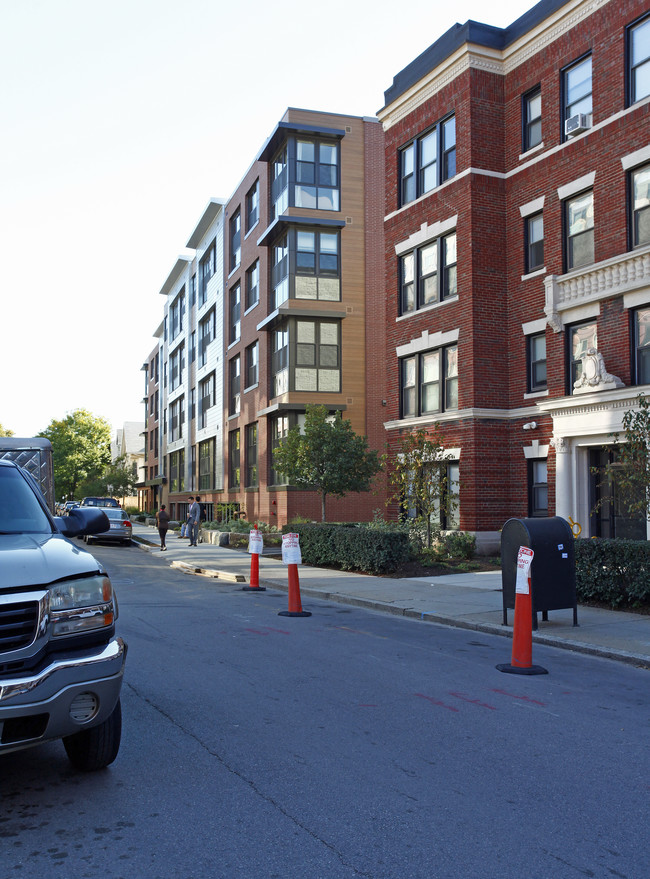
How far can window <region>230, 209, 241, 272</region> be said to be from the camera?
38719mm

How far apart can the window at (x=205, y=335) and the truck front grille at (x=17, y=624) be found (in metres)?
41.1

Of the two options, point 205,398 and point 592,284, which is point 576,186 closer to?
point 592,284

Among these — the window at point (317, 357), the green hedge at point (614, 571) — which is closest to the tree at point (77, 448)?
the window at point (317, 357)

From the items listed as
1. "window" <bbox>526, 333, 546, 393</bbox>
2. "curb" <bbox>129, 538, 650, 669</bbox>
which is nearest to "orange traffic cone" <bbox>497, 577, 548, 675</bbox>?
"curb" <bbox>129, 538, 650, 669</bbox>

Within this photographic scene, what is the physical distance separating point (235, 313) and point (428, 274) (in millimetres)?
18011

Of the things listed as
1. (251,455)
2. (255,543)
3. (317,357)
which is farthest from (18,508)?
(251,455)

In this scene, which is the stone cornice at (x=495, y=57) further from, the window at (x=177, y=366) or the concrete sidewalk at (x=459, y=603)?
the window at (x=177, y=366)

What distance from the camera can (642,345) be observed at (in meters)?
17.1

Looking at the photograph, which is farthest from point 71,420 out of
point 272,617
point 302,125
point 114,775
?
point 114,775

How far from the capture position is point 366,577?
16891 mm

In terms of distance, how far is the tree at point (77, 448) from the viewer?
268ft

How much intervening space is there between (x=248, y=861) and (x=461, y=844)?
105cm

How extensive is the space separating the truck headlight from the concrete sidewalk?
6196 millimetres

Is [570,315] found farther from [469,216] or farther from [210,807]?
[210,807]
